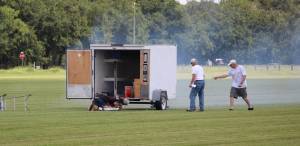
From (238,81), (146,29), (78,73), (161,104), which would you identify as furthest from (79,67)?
(146,29)

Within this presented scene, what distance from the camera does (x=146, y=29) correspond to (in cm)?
10919

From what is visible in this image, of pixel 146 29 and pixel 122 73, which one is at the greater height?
pixel 146 29

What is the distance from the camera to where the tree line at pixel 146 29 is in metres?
103

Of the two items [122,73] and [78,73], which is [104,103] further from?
[122,73]

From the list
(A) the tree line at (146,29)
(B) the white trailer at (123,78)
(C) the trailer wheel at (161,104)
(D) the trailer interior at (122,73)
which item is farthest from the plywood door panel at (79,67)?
(A) the tree line at (146,29)

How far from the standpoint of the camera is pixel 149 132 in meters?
20.2

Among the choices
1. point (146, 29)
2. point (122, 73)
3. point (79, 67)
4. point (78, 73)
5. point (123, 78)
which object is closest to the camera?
point (79, 67)

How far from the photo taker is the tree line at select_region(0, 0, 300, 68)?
10306 cm

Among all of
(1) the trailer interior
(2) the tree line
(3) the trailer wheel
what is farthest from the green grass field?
(2) the tree line

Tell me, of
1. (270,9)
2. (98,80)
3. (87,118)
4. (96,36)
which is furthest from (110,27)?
(87,118)

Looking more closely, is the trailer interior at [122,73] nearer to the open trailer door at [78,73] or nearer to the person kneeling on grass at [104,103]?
the open trailer door at [78,73]

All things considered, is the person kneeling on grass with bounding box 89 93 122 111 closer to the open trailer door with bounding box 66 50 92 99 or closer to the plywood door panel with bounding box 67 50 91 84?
the open trailer door with bounding box 66 50 92 99

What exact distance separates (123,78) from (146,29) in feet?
249

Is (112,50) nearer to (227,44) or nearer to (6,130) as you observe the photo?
(6,130)
